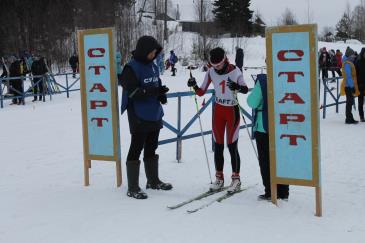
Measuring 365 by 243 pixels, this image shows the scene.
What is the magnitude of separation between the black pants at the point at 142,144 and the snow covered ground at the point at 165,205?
46 cm

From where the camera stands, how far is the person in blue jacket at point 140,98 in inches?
215

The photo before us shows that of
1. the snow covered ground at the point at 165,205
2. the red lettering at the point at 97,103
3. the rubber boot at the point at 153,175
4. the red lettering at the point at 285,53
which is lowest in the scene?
the snow covered ground at the point at 165,205

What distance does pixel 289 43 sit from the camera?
15.6ft

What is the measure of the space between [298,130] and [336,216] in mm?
900

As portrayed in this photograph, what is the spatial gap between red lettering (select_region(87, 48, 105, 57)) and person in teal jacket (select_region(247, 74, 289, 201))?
1878 mm

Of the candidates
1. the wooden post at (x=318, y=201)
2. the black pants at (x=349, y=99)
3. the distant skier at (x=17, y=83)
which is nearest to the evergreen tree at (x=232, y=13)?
the distant skier at (x=17, y=83)

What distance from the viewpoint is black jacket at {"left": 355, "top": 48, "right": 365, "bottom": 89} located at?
419 inches

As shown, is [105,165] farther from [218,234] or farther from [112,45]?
[218,234]

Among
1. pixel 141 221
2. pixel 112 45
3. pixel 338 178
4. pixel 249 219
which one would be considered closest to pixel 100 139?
pixel 112 45

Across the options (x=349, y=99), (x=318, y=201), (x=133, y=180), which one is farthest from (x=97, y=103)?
(x=349, y=99)

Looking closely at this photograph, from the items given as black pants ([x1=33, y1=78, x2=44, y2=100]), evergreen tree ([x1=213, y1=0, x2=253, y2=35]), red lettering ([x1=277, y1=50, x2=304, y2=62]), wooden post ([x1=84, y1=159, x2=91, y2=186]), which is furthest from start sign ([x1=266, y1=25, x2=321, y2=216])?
evergreen tree ([x1=213, y1=0, x2=253, y2=35])

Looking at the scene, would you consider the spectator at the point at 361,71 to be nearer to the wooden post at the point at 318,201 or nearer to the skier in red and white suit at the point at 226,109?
the skier in red and white suit at the point at 226,109

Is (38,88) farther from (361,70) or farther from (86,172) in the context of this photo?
(86,172)

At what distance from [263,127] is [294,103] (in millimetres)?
459
